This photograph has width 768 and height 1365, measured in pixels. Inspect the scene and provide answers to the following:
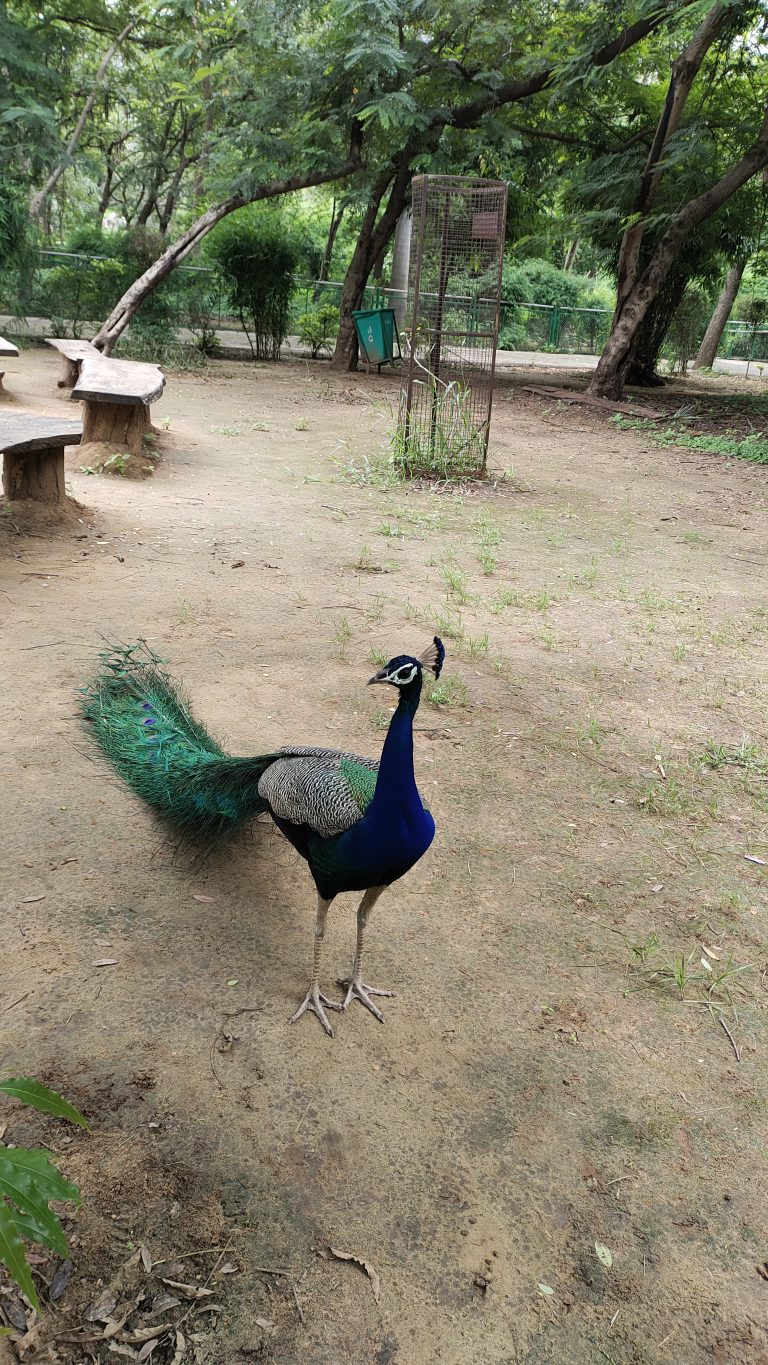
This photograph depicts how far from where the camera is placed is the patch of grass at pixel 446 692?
4305 millimetres

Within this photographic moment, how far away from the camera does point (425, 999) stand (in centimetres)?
254

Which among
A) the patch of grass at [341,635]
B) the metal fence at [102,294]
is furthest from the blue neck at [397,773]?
the metal fence at [102,294]

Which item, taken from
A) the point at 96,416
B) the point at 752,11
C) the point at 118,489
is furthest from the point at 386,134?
the point at 118,489

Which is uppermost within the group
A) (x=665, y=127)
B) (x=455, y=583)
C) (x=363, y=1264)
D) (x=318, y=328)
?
(x=665, y=127)

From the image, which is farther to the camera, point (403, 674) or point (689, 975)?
point (689, 975)

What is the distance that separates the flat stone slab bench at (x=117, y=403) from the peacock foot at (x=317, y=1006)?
20.5ft

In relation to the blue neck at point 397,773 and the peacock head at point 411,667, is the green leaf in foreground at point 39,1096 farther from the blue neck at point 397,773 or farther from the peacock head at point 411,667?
the peacock head at point 411,667

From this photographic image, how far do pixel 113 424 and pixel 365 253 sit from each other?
382 inches

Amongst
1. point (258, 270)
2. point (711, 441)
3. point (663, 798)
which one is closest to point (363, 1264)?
point (663, 798)

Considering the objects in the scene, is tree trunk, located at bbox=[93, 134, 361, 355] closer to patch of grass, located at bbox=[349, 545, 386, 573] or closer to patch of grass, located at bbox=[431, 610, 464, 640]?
patch of grass, located at bbox=[349, 545, 386, 573]

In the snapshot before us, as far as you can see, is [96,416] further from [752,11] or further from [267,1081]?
[752,11]

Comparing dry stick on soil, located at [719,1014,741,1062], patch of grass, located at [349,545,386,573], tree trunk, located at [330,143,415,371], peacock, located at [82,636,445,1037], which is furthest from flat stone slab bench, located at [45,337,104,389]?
dry stick on soil, located at [719,1014,741,1062]

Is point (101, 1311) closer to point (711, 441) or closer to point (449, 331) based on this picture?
point (449, 331)

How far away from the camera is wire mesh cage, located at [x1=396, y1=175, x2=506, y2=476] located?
328 inches
